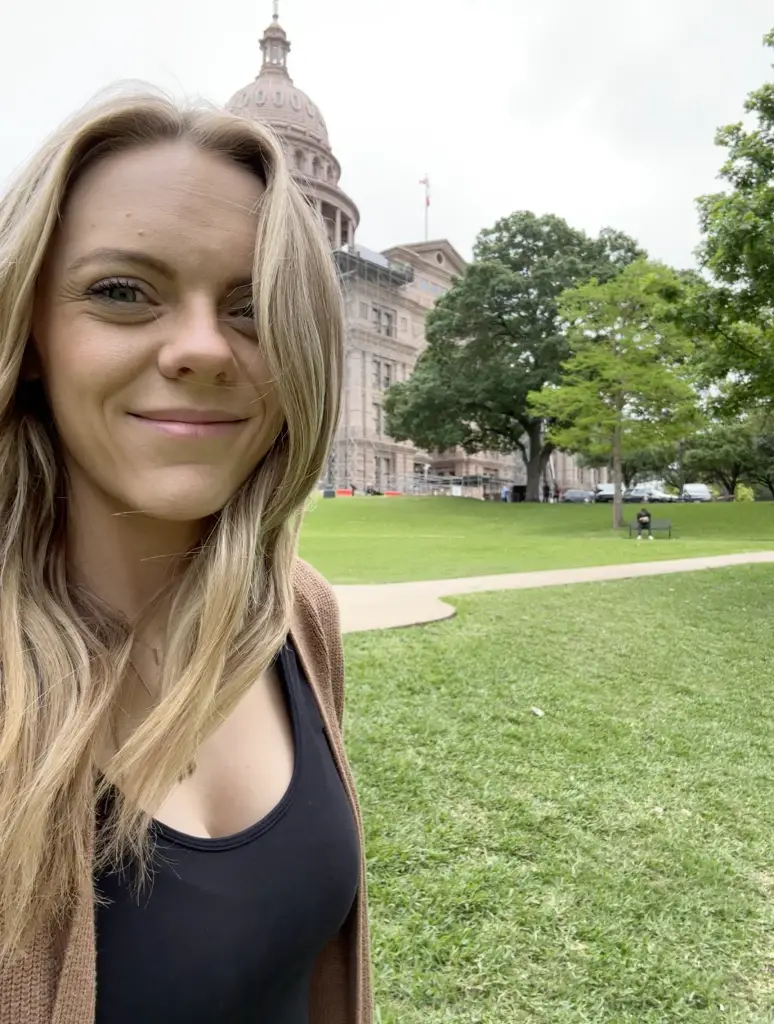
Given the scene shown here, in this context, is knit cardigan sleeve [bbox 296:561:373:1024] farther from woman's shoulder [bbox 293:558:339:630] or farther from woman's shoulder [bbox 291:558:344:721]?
woman's shoulder [bbox 293:558:339:630]

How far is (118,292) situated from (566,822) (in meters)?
3.49

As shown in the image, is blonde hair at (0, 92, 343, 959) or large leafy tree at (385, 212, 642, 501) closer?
blonde hair at (0, 92, 343, 959)

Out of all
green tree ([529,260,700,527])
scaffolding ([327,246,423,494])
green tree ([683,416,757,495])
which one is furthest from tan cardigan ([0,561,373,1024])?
scaffolding ([327,246,423,494])

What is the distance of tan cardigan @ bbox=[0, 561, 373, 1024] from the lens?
0.89 m

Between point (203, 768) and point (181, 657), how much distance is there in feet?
0.68

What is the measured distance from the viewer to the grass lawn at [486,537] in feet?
44.0

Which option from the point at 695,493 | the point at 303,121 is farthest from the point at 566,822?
the point at 303,121

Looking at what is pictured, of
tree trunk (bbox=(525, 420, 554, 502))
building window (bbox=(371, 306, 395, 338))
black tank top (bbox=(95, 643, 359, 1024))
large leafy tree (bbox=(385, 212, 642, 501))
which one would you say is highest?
building window (bbox=(371, 306, 395, 338))

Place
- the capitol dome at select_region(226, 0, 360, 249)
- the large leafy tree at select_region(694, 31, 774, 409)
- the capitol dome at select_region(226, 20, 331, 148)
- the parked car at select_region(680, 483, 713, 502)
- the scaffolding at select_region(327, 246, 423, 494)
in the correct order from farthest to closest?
1. the capitol dome at select_region(226, 20, 331, 148)
2. the capitol dome at select_region(226, 0, 360, 249)
3. the scaffolding at select_region(327, 246, 423, 494)
4. the parked car at select_region(680, 483, 713, 502)
5. the large leafy tree at select_region(694, 31, 774, 409)

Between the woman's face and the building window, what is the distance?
61.9 m

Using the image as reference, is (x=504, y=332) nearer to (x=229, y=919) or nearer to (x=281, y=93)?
(x=229, y=919)

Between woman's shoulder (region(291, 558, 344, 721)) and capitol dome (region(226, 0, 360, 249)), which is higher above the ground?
capitol dome (region(226, 0, 360, 249))

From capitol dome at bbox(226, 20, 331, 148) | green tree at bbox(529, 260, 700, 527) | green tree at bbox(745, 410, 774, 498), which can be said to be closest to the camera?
green tree at bbox(529, 260, 700, 527)

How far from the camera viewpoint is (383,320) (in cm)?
6275
